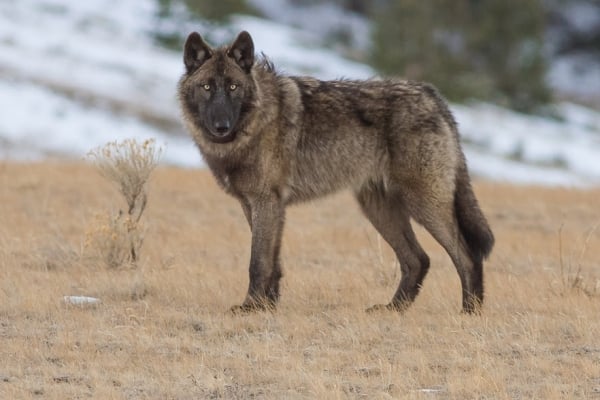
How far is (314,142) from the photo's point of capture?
9055mm

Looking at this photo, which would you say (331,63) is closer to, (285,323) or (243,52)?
(243,52)

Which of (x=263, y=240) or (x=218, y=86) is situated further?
(x=263, y=240)

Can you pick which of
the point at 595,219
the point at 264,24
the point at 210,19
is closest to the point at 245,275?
the point at 595,219

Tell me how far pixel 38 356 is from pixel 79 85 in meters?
26.8

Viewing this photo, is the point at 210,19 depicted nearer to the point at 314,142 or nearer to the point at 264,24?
the point at 264,24

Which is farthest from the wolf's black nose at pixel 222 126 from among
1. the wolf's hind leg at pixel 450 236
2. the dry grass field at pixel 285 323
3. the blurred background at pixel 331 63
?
the blurred background at pixel 331 63

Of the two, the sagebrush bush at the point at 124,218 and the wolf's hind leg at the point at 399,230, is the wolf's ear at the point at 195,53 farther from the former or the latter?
the wolf's hind leg at the point at 399,230

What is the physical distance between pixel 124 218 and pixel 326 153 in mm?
2464

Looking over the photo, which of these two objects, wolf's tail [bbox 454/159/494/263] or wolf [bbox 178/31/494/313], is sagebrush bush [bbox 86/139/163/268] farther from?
wolf's tail [bbox 454/159/494/263]

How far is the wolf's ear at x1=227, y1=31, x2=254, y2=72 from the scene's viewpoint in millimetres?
8820

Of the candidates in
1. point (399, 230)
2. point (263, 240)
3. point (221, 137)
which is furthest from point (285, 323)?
point (399, 230)

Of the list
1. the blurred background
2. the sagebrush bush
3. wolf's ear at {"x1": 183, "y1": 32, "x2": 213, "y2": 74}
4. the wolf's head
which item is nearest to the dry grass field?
→ the sagebrush bush

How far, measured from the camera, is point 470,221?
30.0ft

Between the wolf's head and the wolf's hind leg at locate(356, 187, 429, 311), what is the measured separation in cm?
142
